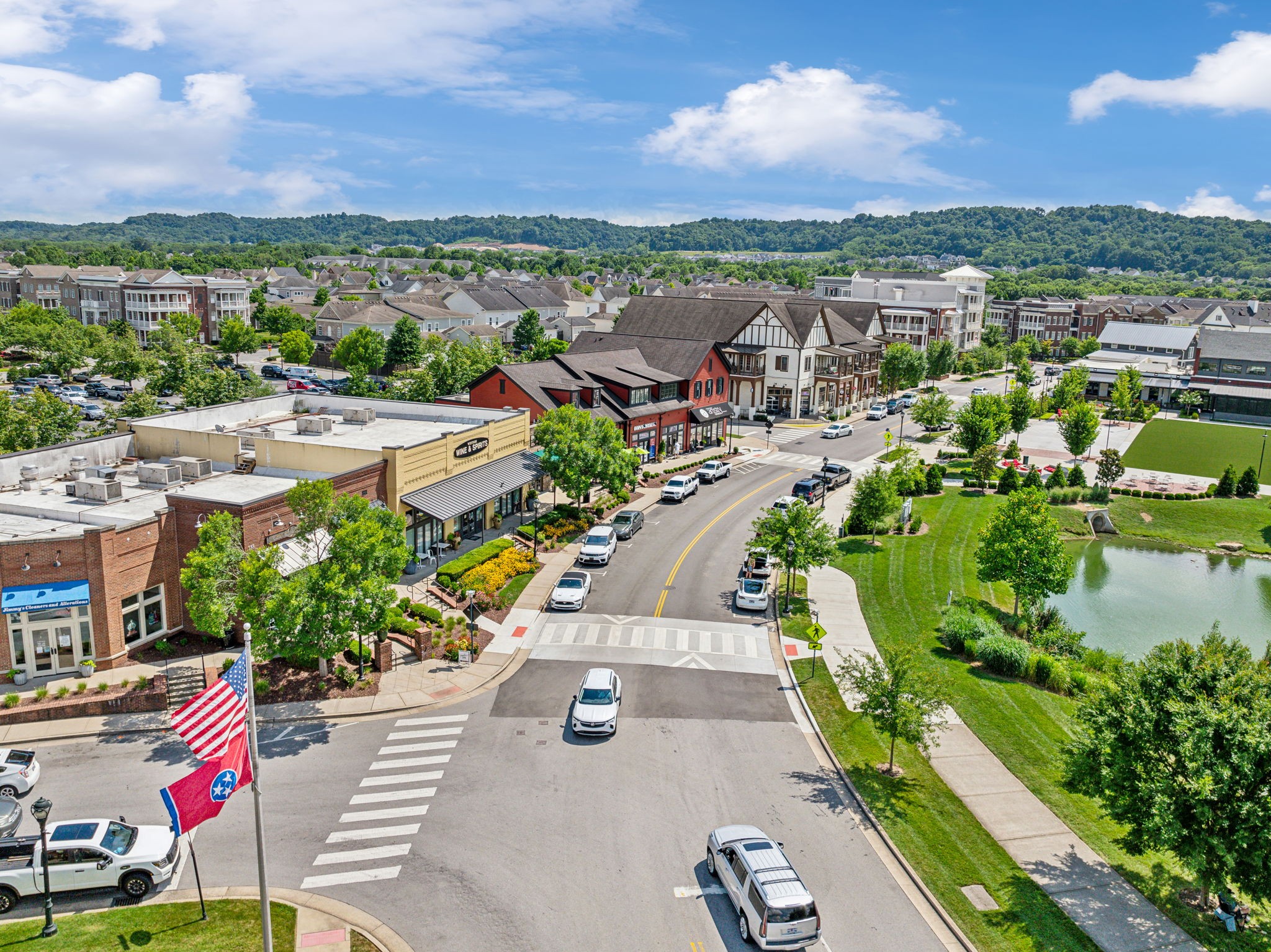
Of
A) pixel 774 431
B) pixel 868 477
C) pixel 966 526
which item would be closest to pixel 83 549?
pixel 868 477

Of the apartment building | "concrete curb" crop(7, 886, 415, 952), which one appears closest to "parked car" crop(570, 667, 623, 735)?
"concrete curb" crop(7, 886, 415, 952)

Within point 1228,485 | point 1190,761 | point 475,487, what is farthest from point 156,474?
point 1228,485

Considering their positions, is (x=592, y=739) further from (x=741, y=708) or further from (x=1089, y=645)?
(x=1089, y=645)

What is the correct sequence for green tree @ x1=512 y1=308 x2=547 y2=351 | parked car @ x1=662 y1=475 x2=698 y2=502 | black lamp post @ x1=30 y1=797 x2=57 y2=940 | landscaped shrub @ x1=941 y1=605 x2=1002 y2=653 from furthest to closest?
green tree @ x1=512 y1=308 x2=547 y2=351
parked car @ x1=662 y1=475 x2=698 y2=502
landscaped shrub @ x1=941 y1=605 x2=1002 y2=653
black lamp post @ x1=30 y1=797 x2=57 y2=940

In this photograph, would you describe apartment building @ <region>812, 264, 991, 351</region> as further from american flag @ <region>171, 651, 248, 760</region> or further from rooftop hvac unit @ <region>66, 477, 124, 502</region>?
american flag @ <region>171, 651, 248, 760</region>

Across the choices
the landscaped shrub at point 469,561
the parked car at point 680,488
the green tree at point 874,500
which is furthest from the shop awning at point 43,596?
the green tree at point 874,500

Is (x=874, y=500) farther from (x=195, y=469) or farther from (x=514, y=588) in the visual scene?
(x=195, y=469)
